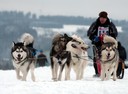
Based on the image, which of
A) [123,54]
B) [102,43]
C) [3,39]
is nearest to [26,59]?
[102,43]

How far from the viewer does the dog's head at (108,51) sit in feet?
43.4

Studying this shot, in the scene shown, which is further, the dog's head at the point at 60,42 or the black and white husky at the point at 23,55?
the black and white husky at the point at 23,55

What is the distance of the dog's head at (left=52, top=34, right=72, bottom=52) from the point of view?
530 inches

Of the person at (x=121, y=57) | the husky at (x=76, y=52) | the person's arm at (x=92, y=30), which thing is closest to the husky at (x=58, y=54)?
the husky at (x=76, y=52)

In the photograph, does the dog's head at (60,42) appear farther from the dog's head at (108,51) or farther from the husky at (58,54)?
the dog's head at (108,51)

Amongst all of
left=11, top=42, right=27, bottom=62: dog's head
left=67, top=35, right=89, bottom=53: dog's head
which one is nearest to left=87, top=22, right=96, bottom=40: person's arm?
left=67, top=35, right=89, bottom=53: dog's head

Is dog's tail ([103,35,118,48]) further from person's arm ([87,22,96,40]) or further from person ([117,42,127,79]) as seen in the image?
person ([117,42,127,79])

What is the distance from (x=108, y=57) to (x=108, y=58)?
3 cm

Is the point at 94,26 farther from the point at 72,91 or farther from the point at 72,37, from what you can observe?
the point at 72,91

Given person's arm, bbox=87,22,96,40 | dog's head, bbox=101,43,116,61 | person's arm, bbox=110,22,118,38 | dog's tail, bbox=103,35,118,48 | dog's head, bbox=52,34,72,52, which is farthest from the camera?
person's arm, bbox=87,22,96,40

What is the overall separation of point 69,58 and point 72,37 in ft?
1.77

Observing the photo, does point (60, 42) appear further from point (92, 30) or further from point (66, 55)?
point (92, 30)

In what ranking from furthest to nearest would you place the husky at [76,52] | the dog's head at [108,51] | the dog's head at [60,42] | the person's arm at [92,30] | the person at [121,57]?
1. the person at [121,57]
2. the person's arm at [92,30]
3. the husky at [76,52]
4. the dog's head at [60,42]
5. the dog's head at [108,51]

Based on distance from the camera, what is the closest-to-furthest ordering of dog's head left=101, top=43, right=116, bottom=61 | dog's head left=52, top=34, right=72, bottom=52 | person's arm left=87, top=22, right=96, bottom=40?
dog's head left=101, top=43, right=116, bottom=61, dog's head left=52, top=34, right=72, bottom=52, person's arm left=87, top=22, right=96, bottom=40
